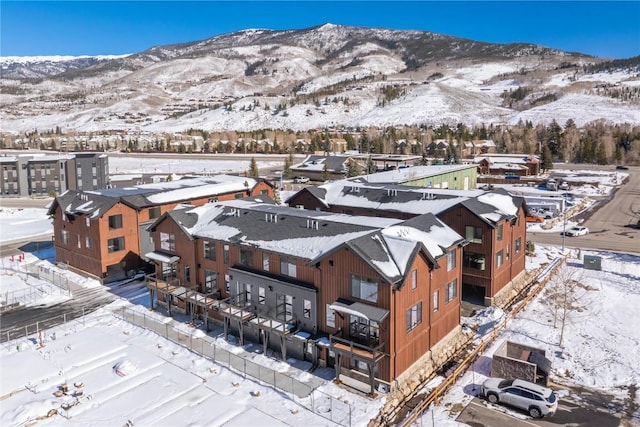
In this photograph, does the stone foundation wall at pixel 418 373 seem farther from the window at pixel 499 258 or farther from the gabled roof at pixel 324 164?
the gabled roof at pixel 324 164

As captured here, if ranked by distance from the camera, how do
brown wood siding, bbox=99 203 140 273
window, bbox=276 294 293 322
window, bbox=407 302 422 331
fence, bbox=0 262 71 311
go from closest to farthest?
window, bbox=407 302 422 331 → window, bbox=276 294 293 322 → fence, bbox=0 262 71 311 → brown wood siding, bbox=99 203 140 273

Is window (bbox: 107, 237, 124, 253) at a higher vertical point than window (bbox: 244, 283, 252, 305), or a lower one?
higher

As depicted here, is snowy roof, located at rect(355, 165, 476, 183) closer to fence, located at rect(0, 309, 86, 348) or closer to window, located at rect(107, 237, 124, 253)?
window, located at rect(107, 237, 124, 253)

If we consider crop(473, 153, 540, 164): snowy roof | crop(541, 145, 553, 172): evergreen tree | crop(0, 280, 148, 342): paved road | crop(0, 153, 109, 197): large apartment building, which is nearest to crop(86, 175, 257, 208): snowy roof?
crop(0, 280, 148, 342): paved road

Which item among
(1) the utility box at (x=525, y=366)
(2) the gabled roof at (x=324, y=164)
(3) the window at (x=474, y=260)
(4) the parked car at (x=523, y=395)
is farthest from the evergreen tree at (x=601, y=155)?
(4) the parked car at (x=523, y=395)

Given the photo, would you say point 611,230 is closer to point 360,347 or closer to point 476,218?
point 476,218

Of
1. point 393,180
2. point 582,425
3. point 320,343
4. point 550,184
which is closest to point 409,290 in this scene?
point 320,343

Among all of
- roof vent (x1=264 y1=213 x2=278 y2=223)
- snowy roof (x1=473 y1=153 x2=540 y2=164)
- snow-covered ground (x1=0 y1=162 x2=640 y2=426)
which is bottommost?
snow-covered ground (x1=0 y1=162 x2=640 y2=426)
